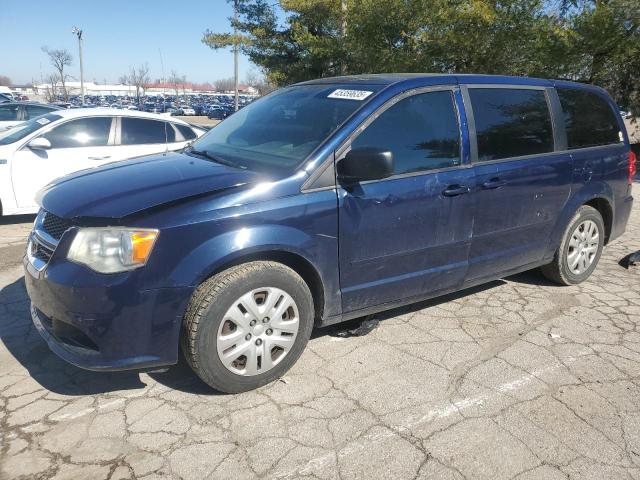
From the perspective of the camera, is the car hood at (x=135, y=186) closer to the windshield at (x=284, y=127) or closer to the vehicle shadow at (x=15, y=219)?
the windshield at (x=284, y=127)

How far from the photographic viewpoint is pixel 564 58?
10.4 m

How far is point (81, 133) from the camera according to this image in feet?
22.7

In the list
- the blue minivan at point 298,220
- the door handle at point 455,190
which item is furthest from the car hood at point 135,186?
the door handle at point 455,190

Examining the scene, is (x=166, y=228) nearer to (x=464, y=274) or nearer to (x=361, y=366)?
(x=361, y=366)

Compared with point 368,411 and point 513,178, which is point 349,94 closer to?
point 513,178

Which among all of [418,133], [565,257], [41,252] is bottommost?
[565,257]

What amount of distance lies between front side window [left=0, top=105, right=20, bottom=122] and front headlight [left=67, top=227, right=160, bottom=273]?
10.6m

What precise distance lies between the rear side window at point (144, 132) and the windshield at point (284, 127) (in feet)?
11.7

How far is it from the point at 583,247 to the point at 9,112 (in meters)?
11.9

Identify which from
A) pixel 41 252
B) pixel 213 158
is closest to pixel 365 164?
pixel 213 158

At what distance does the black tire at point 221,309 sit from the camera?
2.72 meters

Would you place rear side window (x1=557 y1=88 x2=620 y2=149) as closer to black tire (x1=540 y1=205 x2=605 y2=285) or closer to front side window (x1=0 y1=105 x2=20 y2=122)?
black tire (x1=540 y1=205 x2=605 y2=285)

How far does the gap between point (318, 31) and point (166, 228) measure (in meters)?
17.0

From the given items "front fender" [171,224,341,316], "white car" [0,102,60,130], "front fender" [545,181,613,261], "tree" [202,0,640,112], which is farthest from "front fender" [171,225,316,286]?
"white car" [0,102,60,130]
